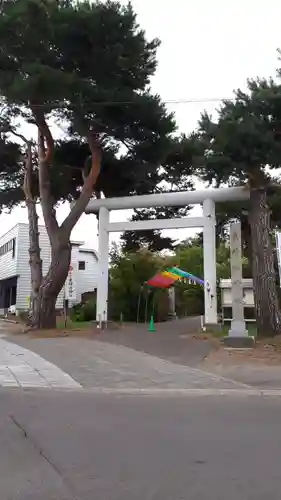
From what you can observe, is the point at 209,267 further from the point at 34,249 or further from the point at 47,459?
the point at 47,459

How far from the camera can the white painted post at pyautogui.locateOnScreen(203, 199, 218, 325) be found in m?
21.9

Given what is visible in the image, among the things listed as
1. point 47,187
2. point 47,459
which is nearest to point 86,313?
point 47,187

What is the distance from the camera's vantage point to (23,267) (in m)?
44.0

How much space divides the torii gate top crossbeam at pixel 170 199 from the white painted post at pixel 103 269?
0.46 m

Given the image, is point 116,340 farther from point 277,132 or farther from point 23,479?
point 23,479

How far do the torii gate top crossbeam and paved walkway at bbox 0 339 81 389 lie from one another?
32.0ft

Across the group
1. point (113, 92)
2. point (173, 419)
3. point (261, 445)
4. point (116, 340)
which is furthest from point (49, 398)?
point (113, 92)

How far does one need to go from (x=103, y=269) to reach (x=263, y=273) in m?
7.62

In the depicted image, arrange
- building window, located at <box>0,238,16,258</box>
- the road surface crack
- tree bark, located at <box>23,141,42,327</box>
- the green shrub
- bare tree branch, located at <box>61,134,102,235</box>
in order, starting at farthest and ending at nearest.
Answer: building window, located at <box>0,238,16,258</box> → the green shrub → tree bark, located at <box>23,141,42,327</box> → bare tree branch, located at <box>61,134,102,235</box> → the road surface crack

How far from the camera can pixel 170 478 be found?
470cm

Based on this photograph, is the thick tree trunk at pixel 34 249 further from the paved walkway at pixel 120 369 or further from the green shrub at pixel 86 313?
the paved walkway at pixel 120 369

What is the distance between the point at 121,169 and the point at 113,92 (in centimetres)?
480

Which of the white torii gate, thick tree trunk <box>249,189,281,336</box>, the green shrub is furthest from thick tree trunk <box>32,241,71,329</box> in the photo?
thick tree trunk <box>249,189,281,336</box>

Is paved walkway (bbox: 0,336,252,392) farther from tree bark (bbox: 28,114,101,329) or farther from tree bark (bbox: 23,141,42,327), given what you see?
tree bark (bbox: 23,141,42,327)
